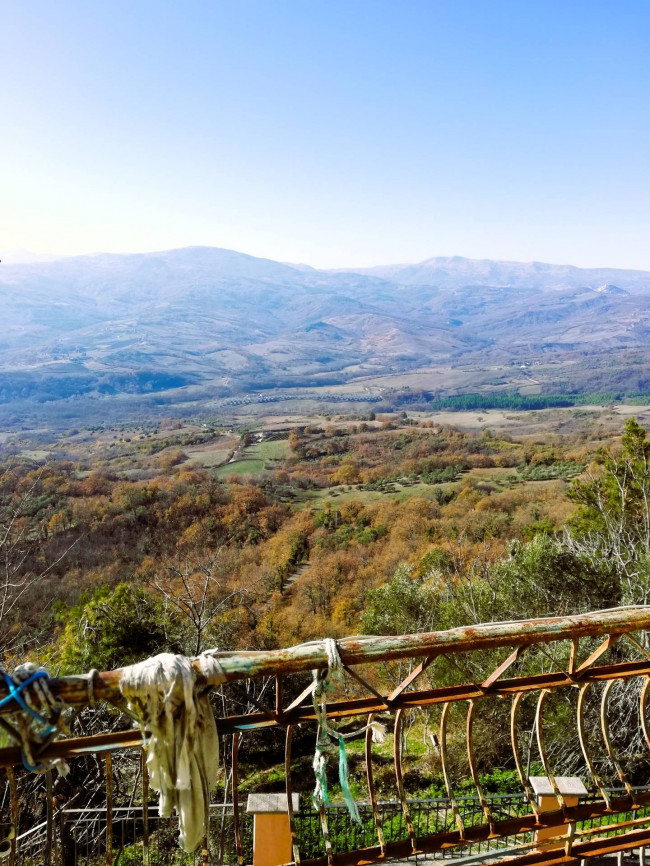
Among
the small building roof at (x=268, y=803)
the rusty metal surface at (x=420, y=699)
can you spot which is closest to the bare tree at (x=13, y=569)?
the small building roof at (x=268, y=803)

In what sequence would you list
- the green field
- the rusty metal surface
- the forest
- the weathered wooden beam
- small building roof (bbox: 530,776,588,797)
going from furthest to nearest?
the green field
the forest
small building roof (bbox: 530,776,588,797)
the rusty metal surface
the weathered wooden beam

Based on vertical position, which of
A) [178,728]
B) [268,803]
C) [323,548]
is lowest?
[323,548]

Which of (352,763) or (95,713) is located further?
(352,763)

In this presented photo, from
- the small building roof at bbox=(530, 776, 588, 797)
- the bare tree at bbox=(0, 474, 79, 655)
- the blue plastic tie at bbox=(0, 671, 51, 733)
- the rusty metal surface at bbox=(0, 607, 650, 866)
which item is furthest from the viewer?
the bare tree at bbox=(0, 474, 79, 655)

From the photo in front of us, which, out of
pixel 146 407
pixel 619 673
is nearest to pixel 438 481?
pixel 619 673

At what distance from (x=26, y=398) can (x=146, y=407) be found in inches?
1410

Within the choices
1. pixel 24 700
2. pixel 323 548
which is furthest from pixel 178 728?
pixel 323 548

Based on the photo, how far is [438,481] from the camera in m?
46.5

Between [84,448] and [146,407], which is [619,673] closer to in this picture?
[84,448]

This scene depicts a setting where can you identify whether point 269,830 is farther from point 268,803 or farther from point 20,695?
point 20,695

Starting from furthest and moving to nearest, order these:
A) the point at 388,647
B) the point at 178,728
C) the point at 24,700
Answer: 1. the point at 388,647
2. the point at 178,728
3. the point at 24,700

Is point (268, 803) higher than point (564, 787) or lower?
higher

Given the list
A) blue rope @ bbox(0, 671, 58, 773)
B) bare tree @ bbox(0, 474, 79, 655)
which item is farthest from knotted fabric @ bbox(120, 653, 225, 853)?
bare tree @ bbox(0, 474, 79, 655)

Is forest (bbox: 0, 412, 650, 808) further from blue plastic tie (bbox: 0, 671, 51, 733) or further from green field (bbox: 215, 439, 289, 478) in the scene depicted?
blue plastic tie (bbox: 0, 671, 51, 733)
